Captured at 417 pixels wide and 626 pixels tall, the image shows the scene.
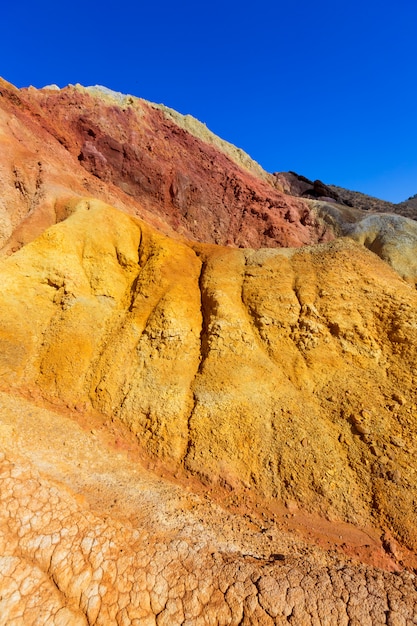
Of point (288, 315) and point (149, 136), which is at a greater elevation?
point (149, 136)

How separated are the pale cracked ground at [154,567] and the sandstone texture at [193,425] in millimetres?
27

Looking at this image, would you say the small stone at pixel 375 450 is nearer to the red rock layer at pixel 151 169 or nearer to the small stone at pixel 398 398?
the small stone at pixel 398 398

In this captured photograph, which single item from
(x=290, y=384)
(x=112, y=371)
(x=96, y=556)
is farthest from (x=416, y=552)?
(x=112, y=371)

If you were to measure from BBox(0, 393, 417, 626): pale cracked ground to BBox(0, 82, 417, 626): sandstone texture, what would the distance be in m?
0.03

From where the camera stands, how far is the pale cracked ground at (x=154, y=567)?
4680mm

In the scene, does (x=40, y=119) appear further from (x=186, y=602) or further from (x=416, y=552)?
(x=416, y=552)

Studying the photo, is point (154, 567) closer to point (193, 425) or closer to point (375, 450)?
point (193, 425)

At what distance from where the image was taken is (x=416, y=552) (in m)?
6.34

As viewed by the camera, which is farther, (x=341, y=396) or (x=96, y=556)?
(x=341, y=396)

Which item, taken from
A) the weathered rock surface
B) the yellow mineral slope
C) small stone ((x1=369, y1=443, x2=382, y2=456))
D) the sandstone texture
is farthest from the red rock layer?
small stone ((x1=369, y1=443, x2=382, y2=456))

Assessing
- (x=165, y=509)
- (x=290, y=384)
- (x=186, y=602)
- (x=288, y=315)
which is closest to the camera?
(x=186, y=602)

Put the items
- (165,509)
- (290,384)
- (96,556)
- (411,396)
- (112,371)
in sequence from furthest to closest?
(112,371), (290,384), (411,396), (165,509), (96,556)

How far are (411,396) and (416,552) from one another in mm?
3778

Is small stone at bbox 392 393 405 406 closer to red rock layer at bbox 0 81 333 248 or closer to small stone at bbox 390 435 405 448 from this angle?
small stone at bbox 390 435 405 448
